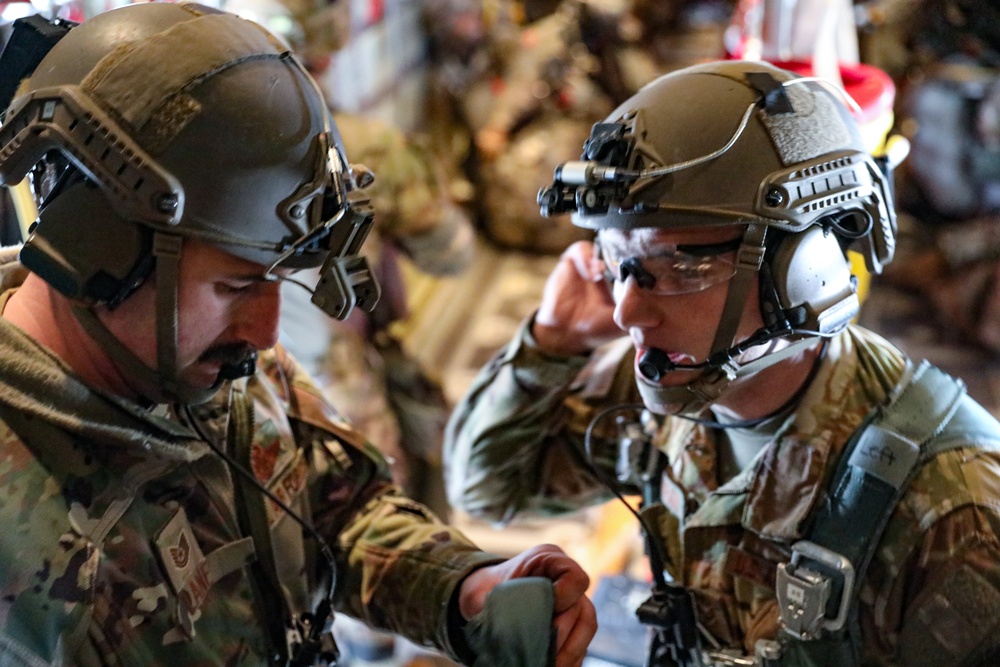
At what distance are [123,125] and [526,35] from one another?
5267mm

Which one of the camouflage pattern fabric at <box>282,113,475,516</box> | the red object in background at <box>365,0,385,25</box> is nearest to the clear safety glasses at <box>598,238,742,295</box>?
the camouflage pattern fabric at <box>282,113,475,516</box>

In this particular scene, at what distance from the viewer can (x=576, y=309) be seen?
2.18 meters

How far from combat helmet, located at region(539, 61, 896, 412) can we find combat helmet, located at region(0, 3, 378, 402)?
18.7 inches

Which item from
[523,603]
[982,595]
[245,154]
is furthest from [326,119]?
[982,595]

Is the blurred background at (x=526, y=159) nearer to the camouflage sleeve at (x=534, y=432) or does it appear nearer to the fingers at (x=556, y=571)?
the camouflage sleeve at (x=534, y=432)

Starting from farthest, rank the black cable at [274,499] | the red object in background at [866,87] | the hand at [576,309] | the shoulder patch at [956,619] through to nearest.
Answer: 1. the red object in background at [866,87]
2. the hand at [576,309]
3. the black cable at [274,499]
4. the shoulder patch at [956,619]

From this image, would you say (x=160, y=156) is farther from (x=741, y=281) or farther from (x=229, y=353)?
(x=741, y=281)

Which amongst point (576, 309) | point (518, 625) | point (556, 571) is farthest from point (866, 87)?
point (518, 625)

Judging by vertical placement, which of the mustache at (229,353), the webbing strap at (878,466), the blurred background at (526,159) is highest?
the mustache at (229,353)

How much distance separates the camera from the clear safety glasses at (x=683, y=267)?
1.72m

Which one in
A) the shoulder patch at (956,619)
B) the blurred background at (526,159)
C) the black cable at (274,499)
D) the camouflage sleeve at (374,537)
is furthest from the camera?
the blurred background at (526,159)

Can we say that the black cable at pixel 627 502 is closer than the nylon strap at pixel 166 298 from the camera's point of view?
No

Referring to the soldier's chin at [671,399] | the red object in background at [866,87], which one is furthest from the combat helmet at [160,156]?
the red object in background at [866,87]

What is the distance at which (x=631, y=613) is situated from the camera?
2455 millimetres
